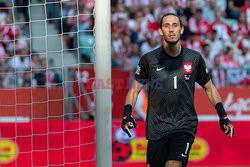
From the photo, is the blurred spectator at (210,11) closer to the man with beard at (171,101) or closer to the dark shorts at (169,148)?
the man with beard at (171,101)

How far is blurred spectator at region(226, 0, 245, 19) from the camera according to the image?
40.1ft

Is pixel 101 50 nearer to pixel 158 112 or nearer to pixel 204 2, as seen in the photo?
pixel 158 112

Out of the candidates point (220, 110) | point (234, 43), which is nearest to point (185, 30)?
point (234, 43)

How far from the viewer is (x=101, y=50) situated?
187 inches

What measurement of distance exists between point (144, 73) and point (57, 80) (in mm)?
3723

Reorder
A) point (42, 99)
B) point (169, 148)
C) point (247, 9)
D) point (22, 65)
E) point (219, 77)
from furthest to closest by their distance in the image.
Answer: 1. point (247, 9)
2. point (219, 77)
3. point (22, 65)
4. point (42, 99)
5. point (169, 148)

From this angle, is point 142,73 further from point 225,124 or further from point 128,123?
point 225,124

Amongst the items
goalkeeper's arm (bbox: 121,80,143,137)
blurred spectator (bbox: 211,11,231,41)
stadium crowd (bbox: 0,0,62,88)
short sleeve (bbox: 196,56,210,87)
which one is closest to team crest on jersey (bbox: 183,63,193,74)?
short sleeve (bbox: 196,56,210,87)

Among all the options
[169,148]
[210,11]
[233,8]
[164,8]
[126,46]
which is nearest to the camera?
[169,148]

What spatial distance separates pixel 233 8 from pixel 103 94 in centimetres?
845

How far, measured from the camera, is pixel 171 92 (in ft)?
15.2

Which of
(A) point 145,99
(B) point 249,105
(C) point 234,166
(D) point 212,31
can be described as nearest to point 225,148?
(C) point 234,166

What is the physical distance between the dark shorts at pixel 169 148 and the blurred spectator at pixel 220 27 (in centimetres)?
718

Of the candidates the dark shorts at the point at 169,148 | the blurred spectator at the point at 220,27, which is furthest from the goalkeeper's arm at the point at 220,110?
the blurred spectator at the point at 220,27
